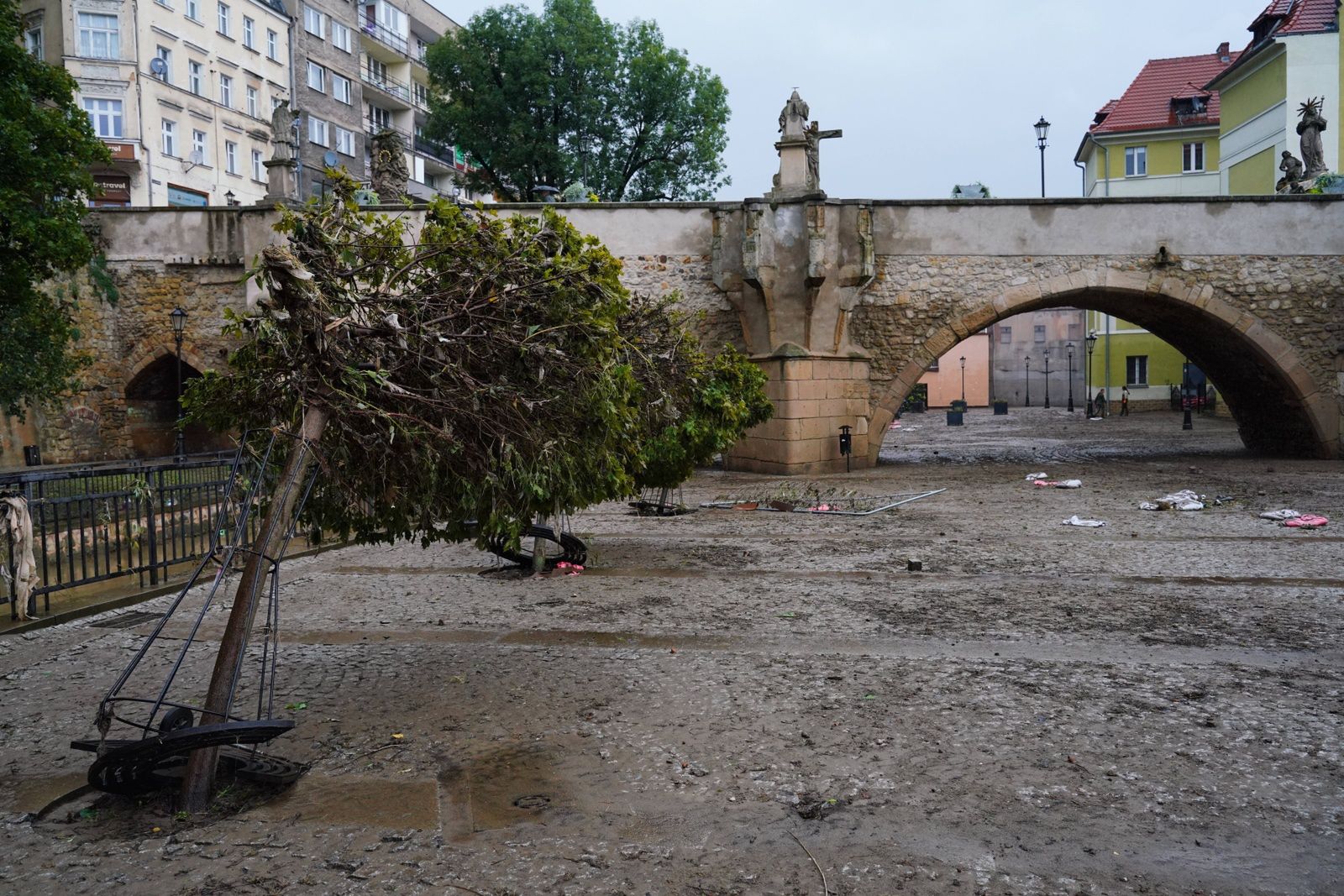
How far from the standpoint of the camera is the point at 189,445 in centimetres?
2744

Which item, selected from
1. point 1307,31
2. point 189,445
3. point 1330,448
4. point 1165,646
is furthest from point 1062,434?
point 1165,646

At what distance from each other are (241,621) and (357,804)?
2.98 ft

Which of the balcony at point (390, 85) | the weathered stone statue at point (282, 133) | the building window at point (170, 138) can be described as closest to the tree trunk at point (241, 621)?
the weathered stone statue at point (282, 133)

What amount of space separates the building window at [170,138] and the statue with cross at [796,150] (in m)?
26.9

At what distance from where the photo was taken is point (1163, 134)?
4566cm

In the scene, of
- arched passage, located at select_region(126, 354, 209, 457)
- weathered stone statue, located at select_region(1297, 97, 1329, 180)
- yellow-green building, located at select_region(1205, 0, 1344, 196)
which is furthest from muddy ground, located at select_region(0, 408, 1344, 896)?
yellow-green building, located at select_region(1205, 0, 1344, 196)

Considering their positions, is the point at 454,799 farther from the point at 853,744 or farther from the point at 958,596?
the point at 958,596

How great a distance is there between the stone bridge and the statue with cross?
1.33ft

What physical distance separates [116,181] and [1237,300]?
115ft

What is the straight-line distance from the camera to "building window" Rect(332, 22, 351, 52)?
152ft

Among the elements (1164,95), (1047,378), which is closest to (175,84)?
(1164,95)

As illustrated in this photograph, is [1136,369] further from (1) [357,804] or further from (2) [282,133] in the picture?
(1) [357,804]

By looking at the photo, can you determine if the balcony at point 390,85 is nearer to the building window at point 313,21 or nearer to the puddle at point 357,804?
the building window at point 313,21

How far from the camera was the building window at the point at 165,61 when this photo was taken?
36781 millimetres
